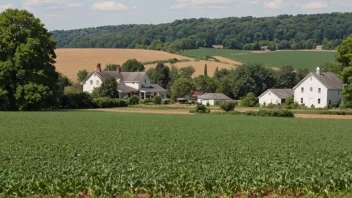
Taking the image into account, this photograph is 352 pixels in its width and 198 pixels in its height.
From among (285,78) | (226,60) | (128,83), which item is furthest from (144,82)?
(226,60)

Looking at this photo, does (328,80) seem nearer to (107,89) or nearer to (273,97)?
(273,97)

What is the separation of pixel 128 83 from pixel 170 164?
305 feet

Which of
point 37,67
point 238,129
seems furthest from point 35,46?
point 238,129

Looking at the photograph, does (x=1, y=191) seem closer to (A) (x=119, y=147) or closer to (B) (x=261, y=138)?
(A) (x=119, y=147)

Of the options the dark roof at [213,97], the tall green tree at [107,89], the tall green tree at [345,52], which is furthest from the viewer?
the dark roof at [213,97]

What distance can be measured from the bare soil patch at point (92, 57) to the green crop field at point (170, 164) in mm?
106341

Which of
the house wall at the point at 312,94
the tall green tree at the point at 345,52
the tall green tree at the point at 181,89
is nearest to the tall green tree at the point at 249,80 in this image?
the tall green tree at the point at 181,89

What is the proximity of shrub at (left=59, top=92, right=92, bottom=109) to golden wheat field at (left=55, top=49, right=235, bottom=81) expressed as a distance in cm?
5343

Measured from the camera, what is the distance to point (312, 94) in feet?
305

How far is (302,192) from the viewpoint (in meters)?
18.4

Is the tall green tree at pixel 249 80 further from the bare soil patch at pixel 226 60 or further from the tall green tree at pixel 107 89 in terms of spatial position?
the bare soil patch at pixel 226 60

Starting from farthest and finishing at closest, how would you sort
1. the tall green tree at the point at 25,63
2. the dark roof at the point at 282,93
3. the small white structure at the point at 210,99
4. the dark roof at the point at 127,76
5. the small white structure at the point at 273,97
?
the dark roof at the point at 127,76, the small white structure at the point at 210,99, the dark roof at the point at 282,93, the small white structure at the point at 273,97, the tall green tree at the point at 25,63

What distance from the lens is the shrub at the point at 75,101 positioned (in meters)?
78.7

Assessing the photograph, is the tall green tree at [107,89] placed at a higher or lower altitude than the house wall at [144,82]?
lower
